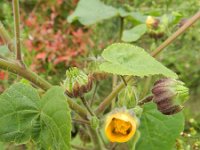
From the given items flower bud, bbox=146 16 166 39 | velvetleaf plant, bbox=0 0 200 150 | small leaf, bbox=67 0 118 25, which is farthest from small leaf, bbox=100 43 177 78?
small leaf, bbox=67 0 118 25

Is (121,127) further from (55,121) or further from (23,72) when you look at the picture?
(23,72)

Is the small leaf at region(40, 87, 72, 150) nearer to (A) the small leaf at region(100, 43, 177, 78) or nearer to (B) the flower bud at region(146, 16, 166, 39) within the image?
(A) the small leaf at region(100, 43, 177, 78)

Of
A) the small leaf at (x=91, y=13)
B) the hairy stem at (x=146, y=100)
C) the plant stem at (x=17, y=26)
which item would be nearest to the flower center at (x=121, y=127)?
the hairy stem at (x=146, y=100)

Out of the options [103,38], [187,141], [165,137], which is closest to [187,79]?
[103,38]

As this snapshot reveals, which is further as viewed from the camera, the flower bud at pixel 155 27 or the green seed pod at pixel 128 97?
the flower bud at pixel 155 27

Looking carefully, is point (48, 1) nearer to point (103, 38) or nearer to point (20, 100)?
point (103, 38)

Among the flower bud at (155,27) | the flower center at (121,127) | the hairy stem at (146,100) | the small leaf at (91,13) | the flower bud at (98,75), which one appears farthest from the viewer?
the small leaf at (91,13)

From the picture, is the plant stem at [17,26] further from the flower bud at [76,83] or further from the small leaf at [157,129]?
the small leaf at [157,129]
